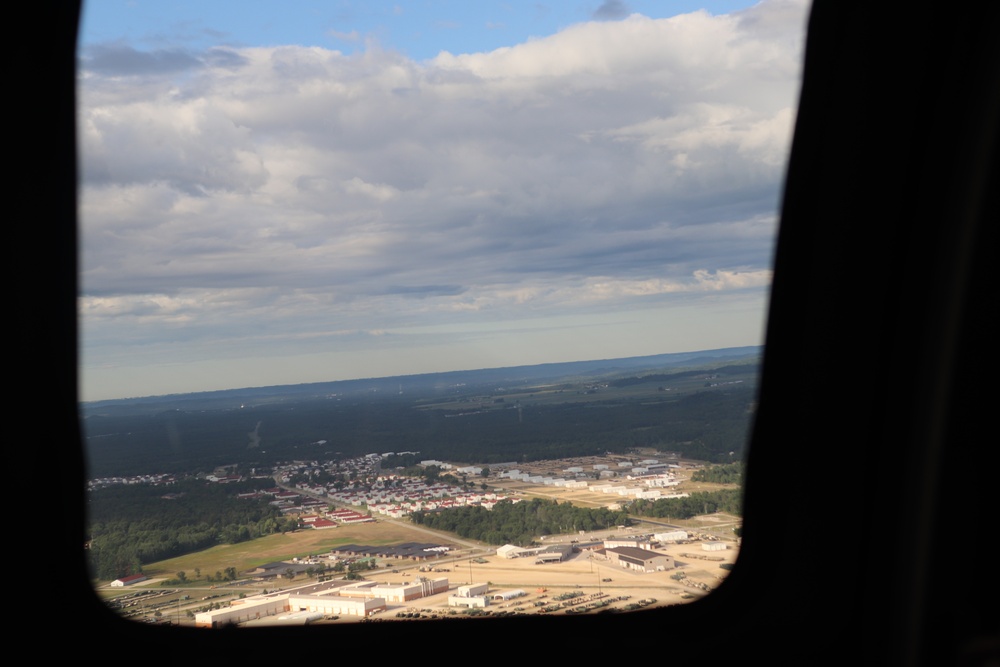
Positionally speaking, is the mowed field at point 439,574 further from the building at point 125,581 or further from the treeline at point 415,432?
the treeline at point 415,432

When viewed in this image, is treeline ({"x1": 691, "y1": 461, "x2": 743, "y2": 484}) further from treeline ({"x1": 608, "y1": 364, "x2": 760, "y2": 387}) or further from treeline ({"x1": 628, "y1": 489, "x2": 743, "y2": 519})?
treeline ({"x1": 608, "y1": 364, "x2": 760, "y2": 387})

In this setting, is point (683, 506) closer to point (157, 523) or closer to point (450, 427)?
point (450, 427)

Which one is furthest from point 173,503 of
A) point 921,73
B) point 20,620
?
point 921,73

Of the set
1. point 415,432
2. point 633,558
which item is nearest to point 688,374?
point 633,558

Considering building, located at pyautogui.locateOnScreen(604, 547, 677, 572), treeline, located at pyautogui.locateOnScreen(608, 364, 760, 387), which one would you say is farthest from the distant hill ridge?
building, located at pyautogui.locateOnScreen(604, 547, 677, 572)

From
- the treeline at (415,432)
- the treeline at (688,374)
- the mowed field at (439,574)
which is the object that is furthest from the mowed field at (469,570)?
the treeline at (688,374)

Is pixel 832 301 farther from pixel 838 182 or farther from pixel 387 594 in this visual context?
pixel 387 594
